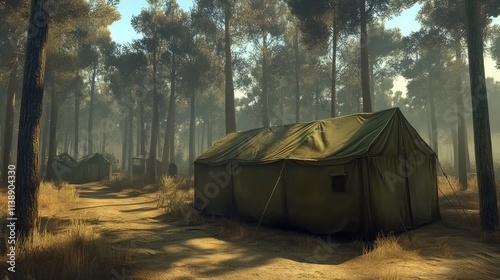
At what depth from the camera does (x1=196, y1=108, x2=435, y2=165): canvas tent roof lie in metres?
7.90

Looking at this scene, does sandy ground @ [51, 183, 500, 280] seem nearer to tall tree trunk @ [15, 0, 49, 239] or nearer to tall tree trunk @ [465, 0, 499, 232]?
tall tree trunk @ [465, 0, 499, 232]

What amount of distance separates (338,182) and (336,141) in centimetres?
133

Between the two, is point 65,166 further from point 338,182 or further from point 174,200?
point 338,182

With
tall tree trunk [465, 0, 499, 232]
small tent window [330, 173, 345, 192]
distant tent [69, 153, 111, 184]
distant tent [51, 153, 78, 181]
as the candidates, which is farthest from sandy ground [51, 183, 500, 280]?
distant tent [69, 153, 111, 184]

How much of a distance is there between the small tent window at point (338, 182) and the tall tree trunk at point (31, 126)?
6400 millimetres

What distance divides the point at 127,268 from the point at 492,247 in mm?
7047

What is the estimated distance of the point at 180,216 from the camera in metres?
10.8

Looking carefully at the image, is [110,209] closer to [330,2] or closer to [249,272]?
[249,272]

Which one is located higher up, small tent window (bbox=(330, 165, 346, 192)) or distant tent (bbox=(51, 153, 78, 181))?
distant tent (bbox=(51, 153, 78, 181))

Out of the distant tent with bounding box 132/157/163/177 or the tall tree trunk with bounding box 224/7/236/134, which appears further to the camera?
the distant tent with bounding box 132/157/163/177

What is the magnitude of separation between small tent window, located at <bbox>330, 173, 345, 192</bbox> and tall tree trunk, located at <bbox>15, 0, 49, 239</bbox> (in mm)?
6400

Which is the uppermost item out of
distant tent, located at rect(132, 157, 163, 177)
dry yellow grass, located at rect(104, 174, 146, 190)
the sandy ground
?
distant tent, located at rect(132, 157, 163, 177)

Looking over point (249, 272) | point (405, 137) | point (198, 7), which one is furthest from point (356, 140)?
point (198, 7)

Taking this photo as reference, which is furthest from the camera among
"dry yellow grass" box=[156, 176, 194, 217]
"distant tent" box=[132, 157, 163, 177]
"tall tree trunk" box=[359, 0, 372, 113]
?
"distant tent" box=[132, 157, 163, 177]
